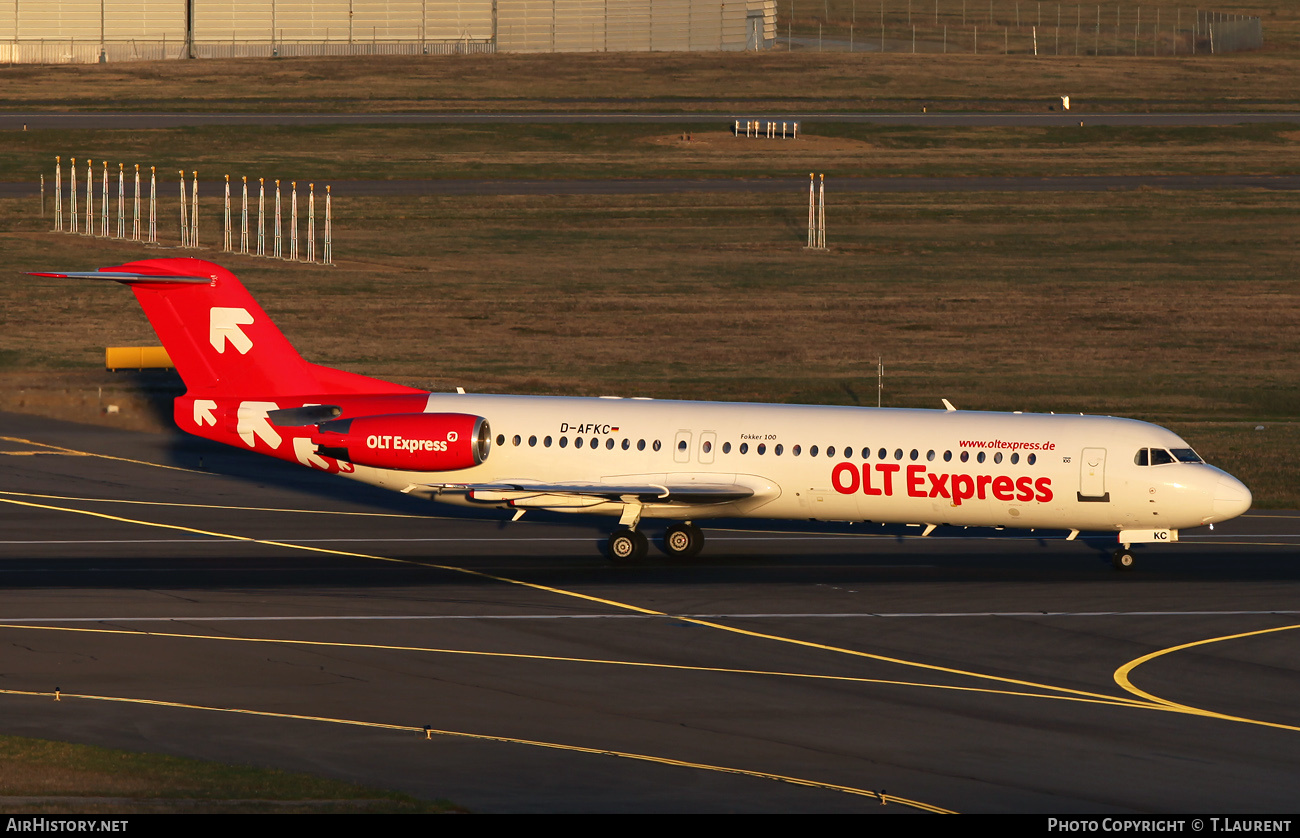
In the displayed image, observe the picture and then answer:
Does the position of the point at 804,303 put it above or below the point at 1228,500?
above

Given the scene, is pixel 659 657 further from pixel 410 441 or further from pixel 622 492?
pixel 410 441

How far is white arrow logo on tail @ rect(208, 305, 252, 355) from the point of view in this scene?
3625 cm

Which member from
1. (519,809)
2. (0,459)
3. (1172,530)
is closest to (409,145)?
(0,459)

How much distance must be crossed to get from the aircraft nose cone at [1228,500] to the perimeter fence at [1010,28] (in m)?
108

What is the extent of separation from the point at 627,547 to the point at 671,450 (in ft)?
7.49

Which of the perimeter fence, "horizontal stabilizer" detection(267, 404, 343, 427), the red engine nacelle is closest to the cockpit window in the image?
the red engine nacelle

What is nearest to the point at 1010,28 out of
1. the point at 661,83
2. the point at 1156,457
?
the point at 661,83

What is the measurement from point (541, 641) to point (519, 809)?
861cm

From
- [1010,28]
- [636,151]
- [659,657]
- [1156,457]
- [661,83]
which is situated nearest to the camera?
[659,657]

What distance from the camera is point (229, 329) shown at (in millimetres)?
36250

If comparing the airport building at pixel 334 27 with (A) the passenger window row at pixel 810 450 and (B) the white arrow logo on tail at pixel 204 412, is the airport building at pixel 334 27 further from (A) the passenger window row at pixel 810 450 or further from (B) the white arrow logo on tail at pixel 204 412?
(A) the passenger window row at pixel 810 450

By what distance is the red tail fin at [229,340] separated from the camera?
36250mm

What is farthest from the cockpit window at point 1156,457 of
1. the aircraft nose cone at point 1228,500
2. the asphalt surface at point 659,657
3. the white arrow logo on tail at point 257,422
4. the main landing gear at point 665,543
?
the white arrow logo on tail at point 257,422

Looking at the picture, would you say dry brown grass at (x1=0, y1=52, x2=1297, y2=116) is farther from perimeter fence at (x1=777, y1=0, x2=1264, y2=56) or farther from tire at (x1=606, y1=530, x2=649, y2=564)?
tire at (x1=606, y1=530, x2=649, y2=564)
